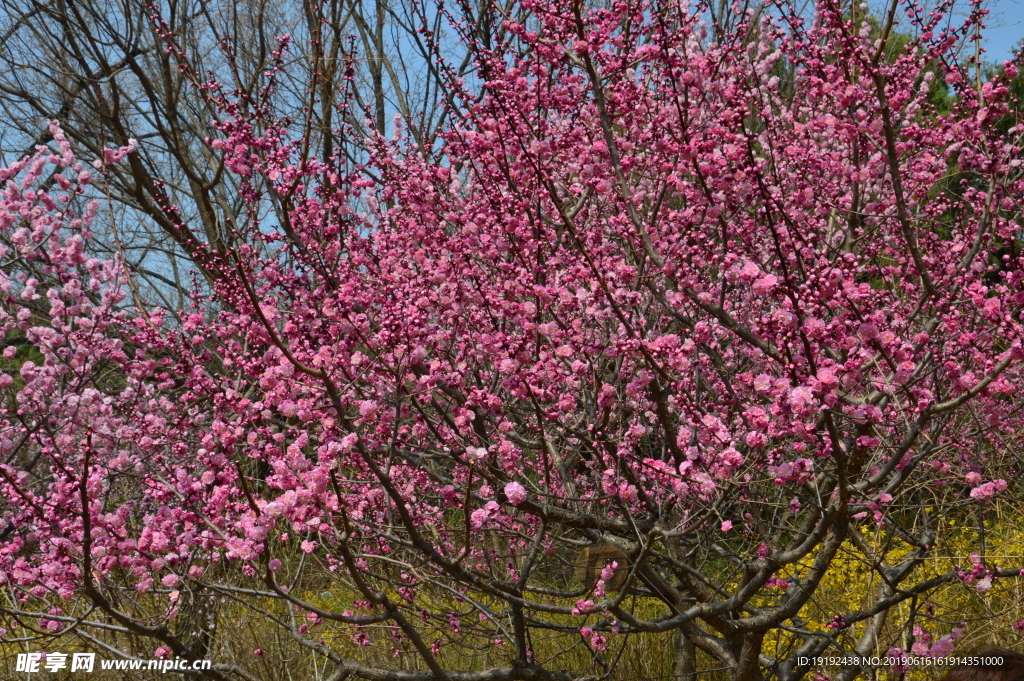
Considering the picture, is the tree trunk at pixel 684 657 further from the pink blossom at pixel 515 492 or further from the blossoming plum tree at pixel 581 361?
the pink blossom at pixel 515 492

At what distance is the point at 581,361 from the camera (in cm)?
389

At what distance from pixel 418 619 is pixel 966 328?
3.65m

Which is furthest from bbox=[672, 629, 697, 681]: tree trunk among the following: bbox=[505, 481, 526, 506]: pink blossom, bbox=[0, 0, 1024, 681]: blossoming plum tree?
bbox=[505, 481, 526, 506]: pink blossom

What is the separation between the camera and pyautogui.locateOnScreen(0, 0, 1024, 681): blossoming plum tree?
3018mm

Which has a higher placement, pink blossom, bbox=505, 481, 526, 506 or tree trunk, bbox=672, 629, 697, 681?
pink blossom, bbox=505, 481, 526, 506

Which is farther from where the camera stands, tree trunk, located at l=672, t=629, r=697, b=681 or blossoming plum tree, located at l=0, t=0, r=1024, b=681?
tree trunk, located at l=672, t=629, r=697, b=681

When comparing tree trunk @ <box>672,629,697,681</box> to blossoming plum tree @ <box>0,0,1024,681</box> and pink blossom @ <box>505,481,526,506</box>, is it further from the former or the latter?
pink blossom @ <box>505,481,526,506</box>

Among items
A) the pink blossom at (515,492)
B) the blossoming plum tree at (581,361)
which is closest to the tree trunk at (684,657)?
the blossoming plum tree at (581,361)

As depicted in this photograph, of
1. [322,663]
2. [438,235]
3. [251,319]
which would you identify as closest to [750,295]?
[438,235]

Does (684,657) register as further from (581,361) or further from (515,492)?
(515,492)

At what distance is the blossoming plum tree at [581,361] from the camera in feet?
9.90

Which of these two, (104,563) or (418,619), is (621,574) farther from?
(104,563)

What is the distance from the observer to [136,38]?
35.7 ft

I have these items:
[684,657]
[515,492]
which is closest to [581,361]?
[515,492]
